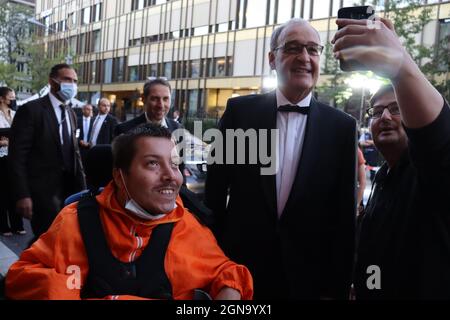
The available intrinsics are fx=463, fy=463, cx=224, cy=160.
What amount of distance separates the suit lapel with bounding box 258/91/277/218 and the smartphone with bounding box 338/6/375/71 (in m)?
0.95

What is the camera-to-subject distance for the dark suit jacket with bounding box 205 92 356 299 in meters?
2.33

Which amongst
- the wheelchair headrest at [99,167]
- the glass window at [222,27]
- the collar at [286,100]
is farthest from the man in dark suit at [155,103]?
the glass window at [222,27]

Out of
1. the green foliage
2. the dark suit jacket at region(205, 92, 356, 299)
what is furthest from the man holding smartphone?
the green foliage

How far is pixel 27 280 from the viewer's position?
6.24ft

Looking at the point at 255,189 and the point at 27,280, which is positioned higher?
the point at 255,189

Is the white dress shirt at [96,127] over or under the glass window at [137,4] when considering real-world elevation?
under

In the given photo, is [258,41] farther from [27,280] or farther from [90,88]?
[27,280]

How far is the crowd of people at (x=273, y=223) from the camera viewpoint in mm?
1830

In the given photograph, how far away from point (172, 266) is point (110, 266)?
0.28 metres

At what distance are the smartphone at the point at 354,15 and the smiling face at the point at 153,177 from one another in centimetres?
104

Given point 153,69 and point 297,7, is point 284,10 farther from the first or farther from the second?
point 153,69

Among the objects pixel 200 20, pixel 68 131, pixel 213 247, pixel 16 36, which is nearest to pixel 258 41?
pixel 200 20

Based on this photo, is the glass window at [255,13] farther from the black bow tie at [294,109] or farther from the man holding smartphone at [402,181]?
the man holding smartphone at [402,181]
